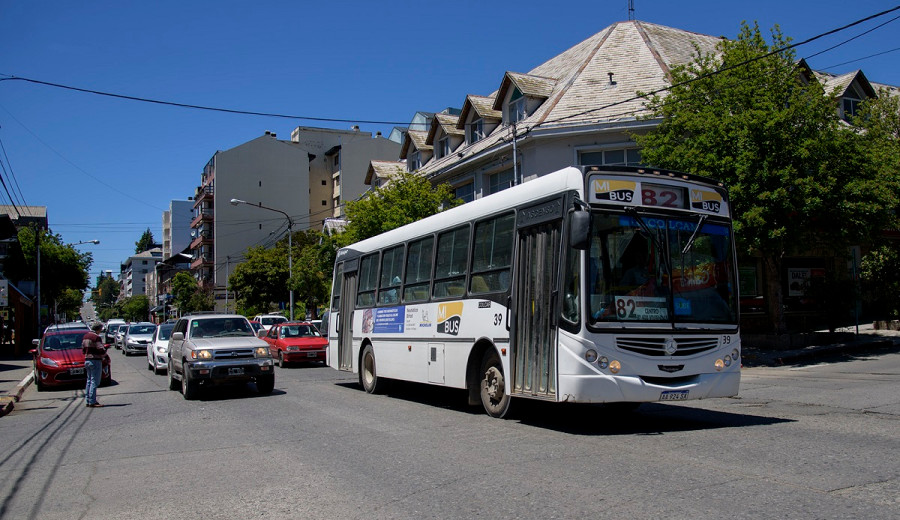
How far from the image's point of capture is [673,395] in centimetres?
888

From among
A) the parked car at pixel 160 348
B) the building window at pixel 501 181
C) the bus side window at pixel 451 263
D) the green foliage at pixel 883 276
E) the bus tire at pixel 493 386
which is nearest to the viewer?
the bus tire at pixel 493 386

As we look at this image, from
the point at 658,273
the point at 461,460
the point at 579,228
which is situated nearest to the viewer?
the point at 461,460

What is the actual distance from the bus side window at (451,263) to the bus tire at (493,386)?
1.30 m

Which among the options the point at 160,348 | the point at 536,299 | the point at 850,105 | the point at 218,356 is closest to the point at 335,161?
the point at 850,105

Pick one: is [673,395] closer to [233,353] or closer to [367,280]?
[367,280]

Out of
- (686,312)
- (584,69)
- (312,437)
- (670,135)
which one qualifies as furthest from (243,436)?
(584,69)

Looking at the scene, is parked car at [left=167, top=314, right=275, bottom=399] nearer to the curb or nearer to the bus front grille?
the curb

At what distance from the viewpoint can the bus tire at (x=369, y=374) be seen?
15.3m

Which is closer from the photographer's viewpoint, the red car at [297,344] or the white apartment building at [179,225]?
the red car at [297,344]

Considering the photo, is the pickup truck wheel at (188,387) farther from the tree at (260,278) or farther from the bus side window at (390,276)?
the tree at (260,278)

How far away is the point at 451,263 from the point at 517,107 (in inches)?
795

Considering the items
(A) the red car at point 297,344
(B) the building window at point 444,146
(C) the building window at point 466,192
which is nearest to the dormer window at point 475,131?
(C) the building window at point 466,192

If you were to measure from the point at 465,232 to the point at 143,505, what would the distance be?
22.0 ft

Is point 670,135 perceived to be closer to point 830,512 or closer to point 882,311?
point 882,311
